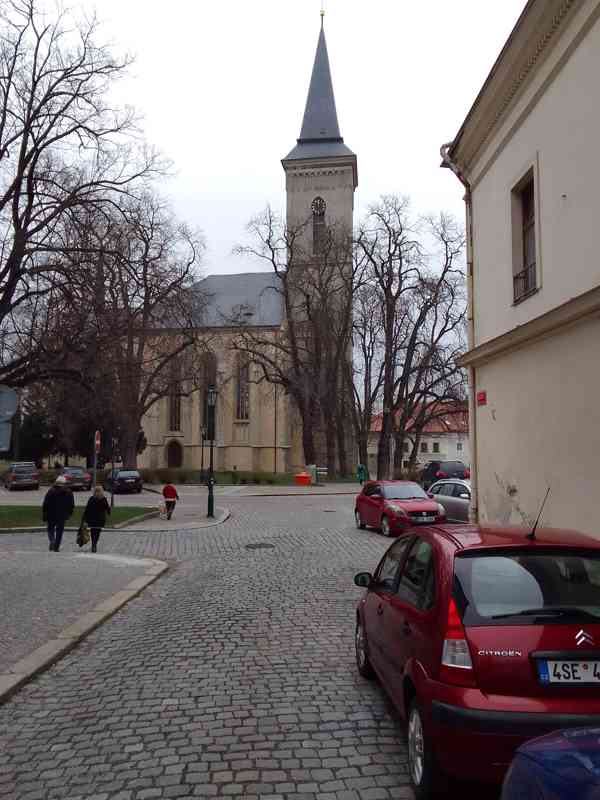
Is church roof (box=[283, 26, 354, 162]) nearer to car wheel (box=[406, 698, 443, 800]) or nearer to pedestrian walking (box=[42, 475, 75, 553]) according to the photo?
pedestrian walking (box=[42, 475, 75, 553])

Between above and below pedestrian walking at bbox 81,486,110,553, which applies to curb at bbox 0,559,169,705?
below

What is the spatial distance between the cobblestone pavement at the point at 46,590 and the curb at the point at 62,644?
0.11 m

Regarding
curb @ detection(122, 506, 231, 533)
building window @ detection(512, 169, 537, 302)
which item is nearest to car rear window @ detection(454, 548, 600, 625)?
building window @ detection(512, 169, 537, 302)

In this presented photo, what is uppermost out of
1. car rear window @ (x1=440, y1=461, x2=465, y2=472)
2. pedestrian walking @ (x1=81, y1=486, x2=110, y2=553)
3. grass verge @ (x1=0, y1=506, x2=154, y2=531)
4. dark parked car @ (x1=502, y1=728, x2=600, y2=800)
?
car rear window @ (x1=440, y1=461, x2=465, y2=472)

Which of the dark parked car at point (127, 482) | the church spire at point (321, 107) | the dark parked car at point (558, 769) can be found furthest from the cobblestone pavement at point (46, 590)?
the church spire at point (321, 107)

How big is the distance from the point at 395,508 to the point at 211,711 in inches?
491

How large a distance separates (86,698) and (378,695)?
2.37 meters

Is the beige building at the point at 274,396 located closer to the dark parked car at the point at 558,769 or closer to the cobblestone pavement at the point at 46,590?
the cobblestone pavement at the point at 46,590

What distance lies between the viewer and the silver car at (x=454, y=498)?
733 inches

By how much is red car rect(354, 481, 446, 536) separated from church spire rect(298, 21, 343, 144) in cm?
4539

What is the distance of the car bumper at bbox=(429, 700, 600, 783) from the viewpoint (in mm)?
3303

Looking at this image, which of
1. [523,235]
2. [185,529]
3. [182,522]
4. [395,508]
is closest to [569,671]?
[523,235]

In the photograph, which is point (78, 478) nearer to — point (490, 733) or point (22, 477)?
point (22, 477)

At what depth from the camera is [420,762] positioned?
3.72 m
